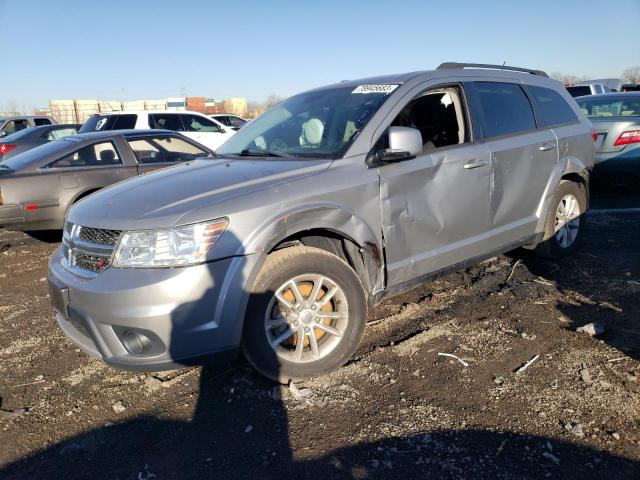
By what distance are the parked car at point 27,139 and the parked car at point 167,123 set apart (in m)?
1.08

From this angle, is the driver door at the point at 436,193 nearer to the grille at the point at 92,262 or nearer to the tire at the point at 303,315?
the tire at the point at 303,315

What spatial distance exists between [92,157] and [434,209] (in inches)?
201

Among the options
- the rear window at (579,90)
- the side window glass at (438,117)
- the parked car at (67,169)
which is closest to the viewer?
the side window glass at (438,117)

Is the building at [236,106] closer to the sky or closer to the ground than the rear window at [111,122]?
closer to the sky

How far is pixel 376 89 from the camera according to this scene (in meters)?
3.73

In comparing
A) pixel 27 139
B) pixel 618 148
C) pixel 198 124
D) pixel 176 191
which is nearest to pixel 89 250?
pixel 176 191

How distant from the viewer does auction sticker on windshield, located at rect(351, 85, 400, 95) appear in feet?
11.9

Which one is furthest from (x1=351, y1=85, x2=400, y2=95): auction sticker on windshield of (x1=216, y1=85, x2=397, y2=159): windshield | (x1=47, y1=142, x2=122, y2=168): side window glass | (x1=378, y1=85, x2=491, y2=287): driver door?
(x1=47, y1=142, x2=122, y2=168): side window glass

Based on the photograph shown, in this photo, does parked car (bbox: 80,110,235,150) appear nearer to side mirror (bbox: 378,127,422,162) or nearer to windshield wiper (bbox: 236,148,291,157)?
windshield wiper (bbox: 236,148,291,157)

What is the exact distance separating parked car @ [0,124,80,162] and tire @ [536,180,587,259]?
10708 millimetres

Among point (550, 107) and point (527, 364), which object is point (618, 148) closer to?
point (550, 107)

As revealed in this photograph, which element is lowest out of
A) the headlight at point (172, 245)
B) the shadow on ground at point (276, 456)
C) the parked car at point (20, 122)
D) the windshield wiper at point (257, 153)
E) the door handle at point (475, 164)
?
the shadow on ground at point (276, 456)

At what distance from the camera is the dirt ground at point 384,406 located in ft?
7.78

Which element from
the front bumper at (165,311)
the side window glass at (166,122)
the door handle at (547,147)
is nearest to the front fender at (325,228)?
the front bumper at (165,311)
